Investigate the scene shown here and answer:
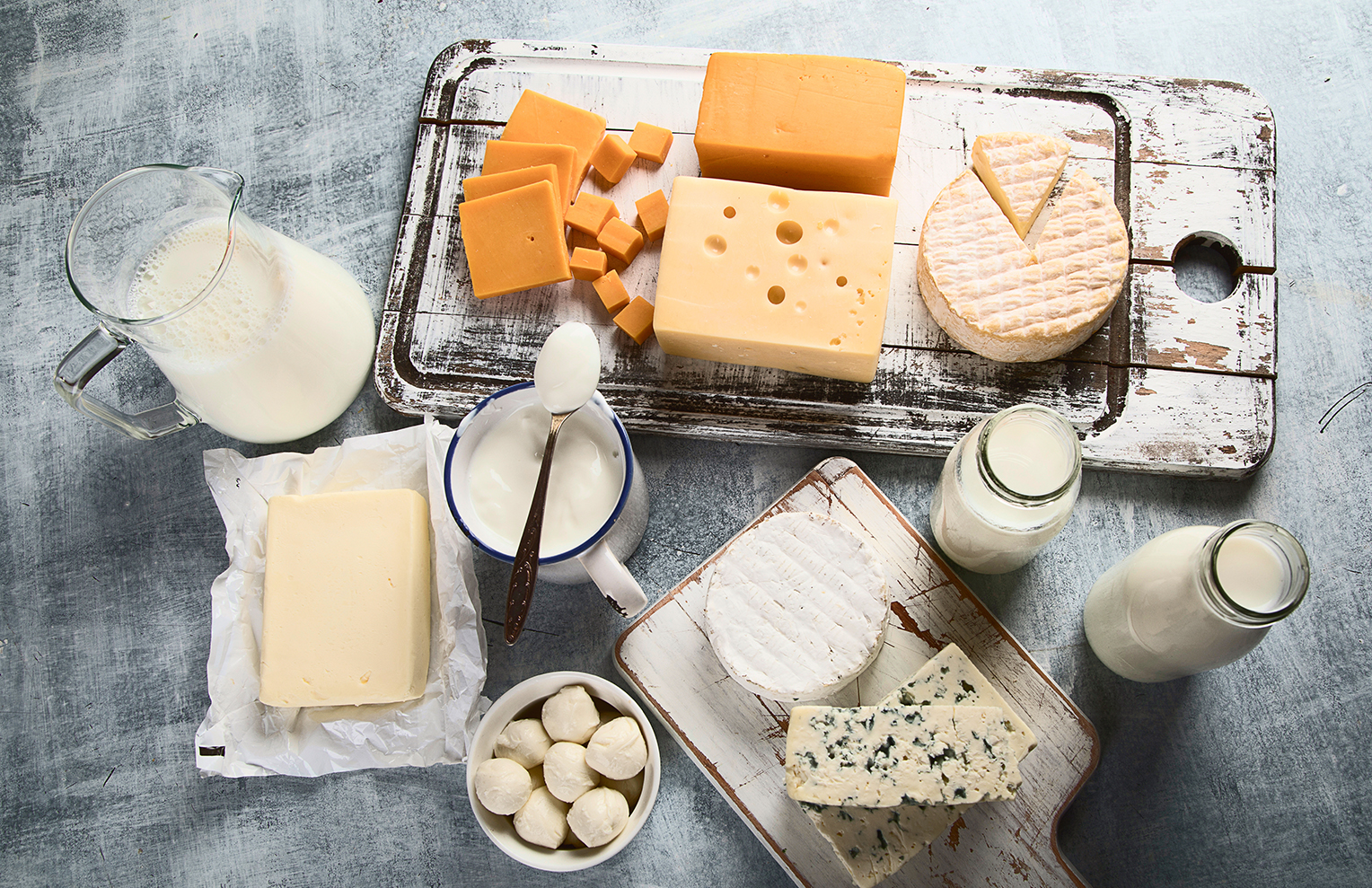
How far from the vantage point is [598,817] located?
138 cm

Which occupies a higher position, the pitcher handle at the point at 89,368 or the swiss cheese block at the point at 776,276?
the swiss cheese block at the point at 776,276

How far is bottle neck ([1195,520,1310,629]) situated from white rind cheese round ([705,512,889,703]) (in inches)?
19.4

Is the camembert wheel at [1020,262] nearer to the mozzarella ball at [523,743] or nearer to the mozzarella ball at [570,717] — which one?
the mozzarella ball at [570,717]

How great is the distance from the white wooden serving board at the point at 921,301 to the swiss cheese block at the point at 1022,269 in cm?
9

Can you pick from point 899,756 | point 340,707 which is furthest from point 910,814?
point 340,707

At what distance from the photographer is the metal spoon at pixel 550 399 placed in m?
1.34

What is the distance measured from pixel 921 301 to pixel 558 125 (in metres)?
0.84

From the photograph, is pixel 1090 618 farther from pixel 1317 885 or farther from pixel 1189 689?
pixel 1317 885

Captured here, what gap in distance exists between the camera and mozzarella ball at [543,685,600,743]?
1448 mm

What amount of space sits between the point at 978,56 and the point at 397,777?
1964mm

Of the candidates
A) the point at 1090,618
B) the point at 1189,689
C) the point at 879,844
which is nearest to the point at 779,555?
the point at 879,844

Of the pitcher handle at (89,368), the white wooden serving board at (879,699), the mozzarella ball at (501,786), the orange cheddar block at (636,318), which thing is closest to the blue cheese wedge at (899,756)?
the white wooden serving board at (879,699)

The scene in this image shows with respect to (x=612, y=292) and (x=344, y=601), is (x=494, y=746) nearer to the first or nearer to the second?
(x=344, y=601)

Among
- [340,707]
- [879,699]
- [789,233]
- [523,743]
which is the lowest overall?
[340,707]
